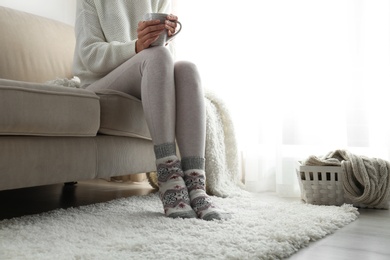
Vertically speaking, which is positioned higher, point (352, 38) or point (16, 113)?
point (352, 38)

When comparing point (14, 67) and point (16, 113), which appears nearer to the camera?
point (16, 113)

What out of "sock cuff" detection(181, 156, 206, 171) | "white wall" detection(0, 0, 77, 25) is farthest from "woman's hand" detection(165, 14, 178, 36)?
"white wall" detection(0, 0, 77, 25)

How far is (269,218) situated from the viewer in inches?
48.5

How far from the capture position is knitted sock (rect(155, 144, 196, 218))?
1.20 metres

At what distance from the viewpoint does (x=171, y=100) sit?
4.24ft

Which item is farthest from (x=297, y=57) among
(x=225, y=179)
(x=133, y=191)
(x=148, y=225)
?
(x=148, y=225)

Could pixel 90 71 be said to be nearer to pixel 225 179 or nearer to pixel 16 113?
pixel 16 113

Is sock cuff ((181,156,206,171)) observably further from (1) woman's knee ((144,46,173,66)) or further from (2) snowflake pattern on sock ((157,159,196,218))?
(1) woman's knee ((144,46,173,66))

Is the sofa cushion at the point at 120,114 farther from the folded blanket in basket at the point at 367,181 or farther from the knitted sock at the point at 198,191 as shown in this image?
the folded blanket in basket at the point at 367,181

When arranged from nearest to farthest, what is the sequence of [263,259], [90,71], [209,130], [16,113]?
[263,259] → [16,113] → [90,71] → [209,130]

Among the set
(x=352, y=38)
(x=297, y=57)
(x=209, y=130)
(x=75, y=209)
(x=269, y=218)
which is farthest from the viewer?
(x=297, y=57)

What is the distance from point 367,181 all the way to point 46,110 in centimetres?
104

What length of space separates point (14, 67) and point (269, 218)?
1250 mm

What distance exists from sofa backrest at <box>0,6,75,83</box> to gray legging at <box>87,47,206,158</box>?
762 mm
